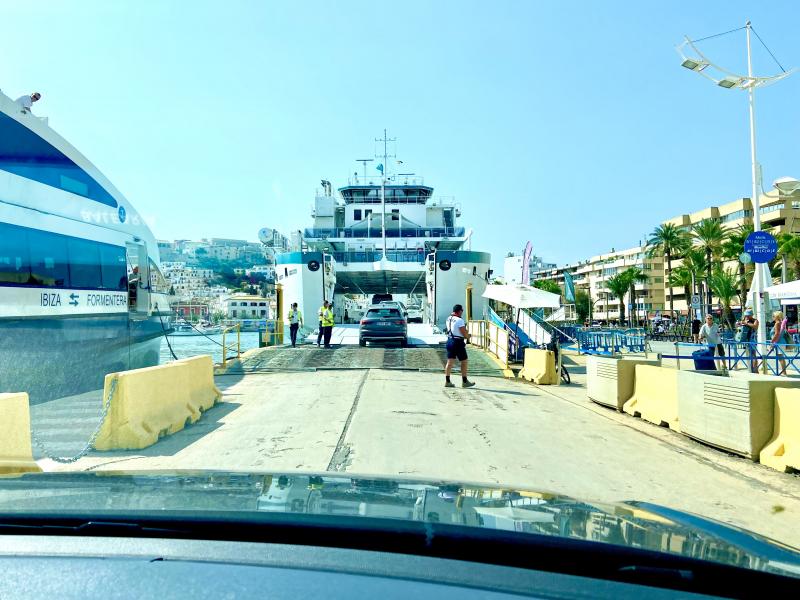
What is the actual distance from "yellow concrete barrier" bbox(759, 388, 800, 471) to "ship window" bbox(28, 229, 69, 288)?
34.6ft

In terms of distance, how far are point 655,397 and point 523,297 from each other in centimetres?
828

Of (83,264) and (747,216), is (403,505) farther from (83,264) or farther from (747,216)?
(747,216)

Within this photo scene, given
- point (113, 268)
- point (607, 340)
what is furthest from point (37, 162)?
point (607, 340)

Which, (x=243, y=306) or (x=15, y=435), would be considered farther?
(x=243, y=306)

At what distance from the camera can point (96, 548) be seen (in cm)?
180

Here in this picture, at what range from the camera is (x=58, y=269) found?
11078 millimetres

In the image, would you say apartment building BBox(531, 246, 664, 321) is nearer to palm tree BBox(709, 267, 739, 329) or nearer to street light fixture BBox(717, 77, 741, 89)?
palm tree BBox(709, 267, 739, 329)

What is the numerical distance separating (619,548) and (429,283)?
3170 cm

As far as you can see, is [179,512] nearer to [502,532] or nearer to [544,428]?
[502,532]

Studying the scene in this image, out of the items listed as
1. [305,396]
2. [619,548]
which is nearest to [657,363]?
[305,396]

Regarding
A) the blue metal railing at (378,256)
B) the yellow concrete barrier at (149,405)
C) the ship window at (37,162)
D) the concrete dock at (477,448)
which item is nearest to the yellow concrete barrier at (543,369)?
the concrete dock at (477,448)

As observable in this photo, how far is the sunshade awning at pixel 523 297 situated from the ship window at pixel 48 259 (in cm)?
1064

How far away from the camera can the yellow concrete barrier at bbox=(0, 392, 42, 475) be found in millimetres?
5012

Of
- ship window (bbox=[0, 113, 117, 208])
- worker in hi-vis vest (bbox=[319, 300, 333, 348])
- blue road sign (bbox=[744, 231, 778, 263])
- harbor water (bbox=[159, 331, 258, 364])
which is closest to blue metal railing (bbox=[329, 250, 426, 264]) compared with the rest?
harbor water (bbox=[159, 331, 258, 364])
